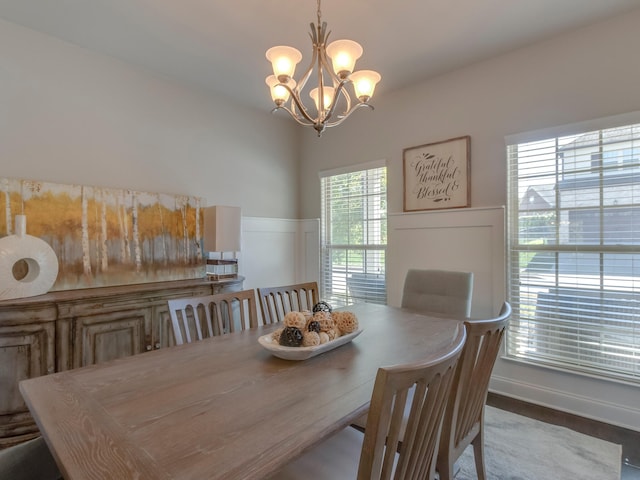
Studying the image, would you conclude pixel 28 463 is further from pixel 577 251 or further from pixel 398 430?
pixel 577 251

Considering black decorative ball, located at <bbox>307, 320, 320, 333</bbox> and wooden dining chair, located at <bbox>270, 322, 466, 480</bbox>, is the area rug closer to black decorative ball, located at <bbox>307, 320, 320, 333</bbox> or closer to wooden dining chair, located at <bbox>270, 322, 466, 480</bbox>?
wooden dining chair, located at <bbox>270, 322, 466, 480</bbox>

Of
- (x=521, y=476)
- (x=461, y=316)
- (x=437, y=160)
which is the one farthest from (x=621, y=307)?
(x=437, y=160)

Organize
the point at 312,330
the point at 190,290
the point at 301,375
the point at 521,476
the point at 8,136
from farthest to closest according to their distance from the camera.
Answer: the point at 190,290
the point at 8,136
the point at 521,476
the point at 312,330
the point at 301,375

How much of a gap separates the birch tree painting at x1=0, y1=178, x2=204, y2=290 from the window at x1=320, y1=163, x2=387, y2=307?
1.53 metres

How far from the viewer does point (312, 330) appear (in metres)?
1.47

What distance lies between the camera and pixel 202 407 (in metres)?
1.00

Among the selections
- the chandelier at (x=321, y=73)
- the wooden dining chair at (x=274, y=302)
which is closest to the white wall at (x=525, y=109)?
the wooden dining chair at (x=274, y=302)

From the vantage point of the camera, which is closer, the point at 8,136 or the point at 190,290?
the point at 8,136

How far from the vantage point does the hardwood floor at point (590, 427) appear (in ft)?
6.24

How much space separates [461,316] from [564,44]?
2151 millimetres

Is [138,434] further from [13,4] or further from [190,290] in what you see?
[13,4]

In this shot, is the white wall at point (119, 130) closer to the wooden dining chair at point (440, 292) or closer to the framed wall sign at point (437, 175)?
the framed wall sign at point (437, 175)

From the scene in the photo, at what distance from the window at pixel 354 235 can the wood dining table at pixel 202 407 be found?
2084 millimetres

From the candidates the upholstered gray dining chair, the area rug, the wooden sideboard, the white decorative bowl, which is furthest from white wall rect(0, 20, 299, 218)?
the area rug
